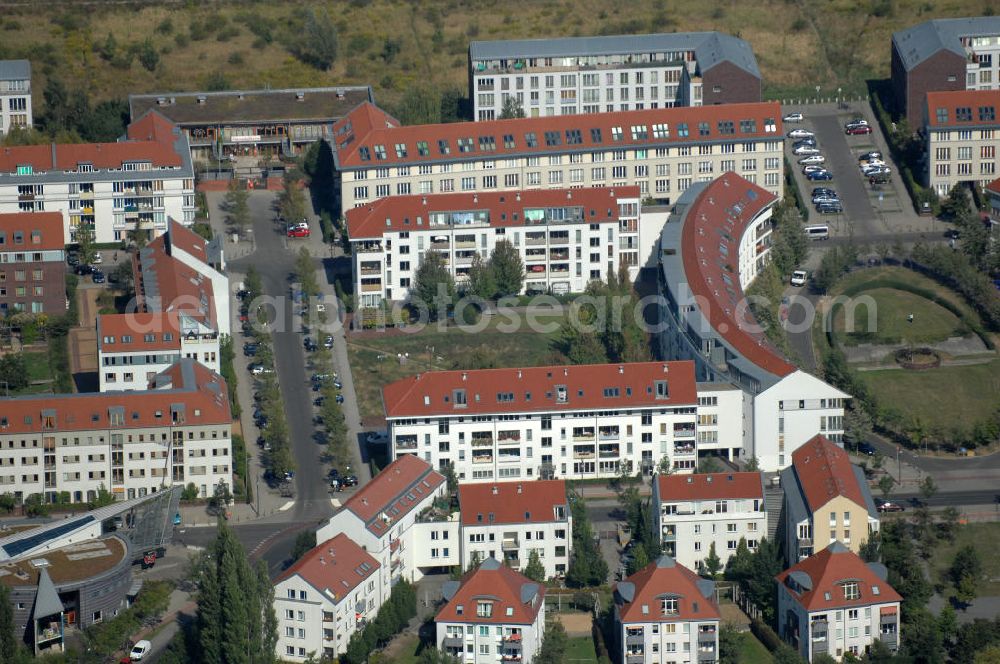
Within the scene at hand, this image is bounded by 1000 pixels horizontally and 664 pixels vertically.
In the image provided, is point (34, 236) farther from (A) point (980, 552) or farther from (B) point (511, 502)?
(A) point (980, 552)

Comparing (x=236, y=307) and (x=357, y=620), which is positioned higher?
(x=236, y=307)

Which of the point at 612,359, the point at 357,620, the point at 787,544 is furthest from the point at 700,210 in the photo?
the point at 357,620

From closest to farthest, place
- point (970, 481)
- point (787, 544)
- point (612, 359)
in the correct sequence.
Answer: point (787, 544)
point (970, 481)
point (612, 359)

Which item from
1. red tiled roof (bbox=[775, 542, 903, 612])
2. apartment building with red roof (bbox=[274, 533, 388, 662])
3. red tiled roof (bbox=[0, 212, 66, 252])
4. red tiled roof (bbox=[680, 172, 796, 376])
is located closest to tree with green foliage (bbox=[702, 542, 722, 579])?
red tiled roof (bbox=[775, 542, 903, 612])

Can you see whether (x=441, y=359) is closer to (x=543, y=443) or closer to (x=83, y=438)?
(x=543, y=443)

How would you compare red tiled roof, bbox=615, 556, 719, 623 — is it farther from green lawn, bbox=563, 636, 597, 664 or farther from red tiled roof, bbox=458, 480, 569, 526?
red tiled roof, bbox=458, 480, 569, 526

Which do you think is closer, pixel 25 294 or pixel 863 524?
pixel 863 524

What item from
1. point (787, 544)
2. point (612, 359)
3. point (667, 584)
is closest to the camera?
point (667, 584)
